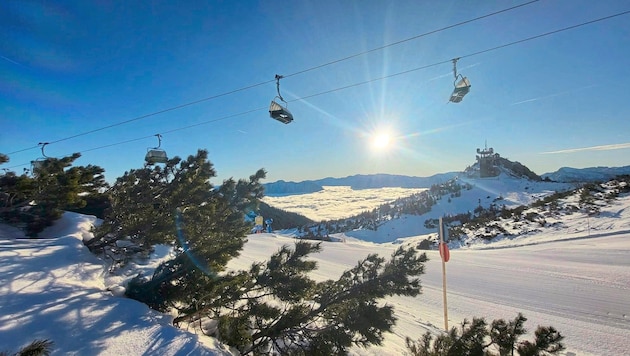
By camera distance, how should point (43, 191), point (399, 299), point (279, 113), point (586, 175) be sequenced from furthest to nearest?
point (586, 175)
point (399, 299)
point (279, 113)
point (43, 191)

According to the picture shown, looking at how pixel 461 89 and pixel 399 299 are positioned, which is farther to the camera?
pixel 399 299

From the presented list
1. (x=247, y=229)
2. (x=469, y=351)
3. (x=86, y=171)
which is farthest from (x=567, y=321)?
(x=86, y=171)

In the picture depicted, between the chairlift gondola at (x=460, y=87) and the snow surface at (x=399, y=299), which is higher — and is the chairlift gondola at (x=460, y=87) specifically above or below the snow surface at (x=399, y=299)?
above

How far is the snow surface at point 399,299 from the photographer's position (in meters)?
2.88

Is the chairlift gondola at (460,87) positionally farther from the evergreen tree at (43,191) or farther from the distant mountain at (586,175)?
the distant mountain at (586,175)

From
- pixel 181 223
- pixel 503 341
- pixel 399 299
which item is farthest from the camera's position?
pixel 399 299

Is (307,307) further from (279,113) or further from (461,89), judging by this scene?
(461,89)

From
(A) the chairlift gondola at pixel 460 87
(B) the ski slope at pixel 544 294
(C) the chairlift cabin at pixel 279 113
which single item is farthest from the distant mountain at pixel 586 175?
(C) the chairlift cabin at pixel 279 113

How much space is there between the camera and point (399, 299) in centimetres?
863

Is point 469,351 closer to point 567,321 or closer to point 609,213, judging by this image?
point 567,321

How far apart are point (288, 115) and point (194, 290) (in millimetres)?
4143

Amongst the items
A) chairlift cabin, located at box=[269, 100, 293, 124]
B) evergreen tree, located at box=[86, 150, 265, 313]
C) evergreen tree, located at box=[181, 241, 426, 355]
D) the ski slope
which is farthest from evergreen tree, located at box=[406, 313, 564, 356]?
chairlift cabin, located at box=[269, 100, 293, 124]

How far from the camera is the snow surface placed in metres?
2.88

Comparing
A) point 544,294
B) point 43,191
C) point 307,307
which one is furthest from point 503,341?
point 43,191
